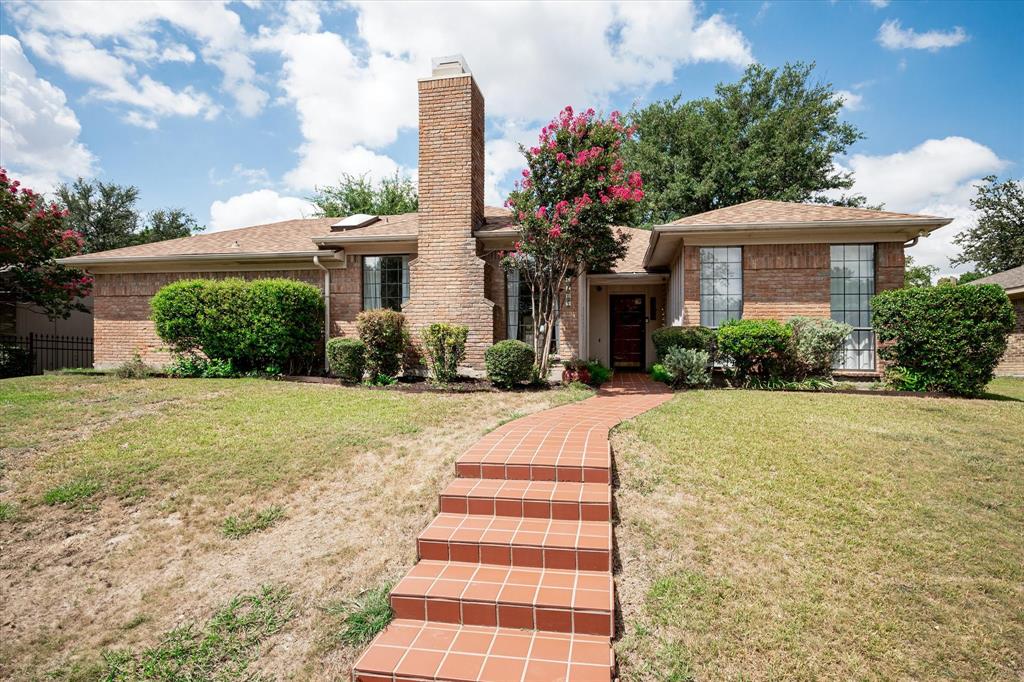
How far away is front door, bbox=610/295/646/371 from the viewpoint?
13930 mm

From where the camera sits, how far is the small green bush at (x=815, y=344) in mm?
9297

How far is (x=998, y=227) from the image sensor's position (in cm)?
2706

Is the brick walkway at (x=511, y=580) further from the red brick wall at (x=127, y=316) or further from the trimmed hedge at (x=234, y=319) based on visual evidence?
the red brick wall at (x=127, y=316)

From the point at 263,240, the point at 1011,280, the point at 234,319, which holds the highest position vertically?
the point at 263,240

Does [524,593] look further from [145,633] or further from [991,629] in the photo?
[991,629]

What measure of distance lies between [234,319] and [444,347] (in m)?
4.84

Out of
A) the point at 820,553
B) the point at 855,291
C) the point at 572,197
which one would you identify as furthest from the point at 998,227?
the point at 820,553

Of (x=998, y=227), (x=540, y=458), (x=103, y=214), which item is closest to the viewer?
(x=540, y=458)

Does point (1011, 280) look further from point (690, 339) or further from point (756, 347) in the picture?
point (690, 339)

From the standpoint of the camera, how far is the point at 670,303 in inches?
495

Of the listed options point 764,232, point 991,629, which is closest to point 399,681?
point 991,629

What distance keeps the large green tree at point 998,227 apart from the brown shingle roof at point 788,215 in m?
25.9

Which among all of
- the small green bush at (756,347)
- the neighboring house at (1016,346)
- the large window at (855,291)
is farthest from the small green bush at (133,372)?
the neighboring house at (1016,346)

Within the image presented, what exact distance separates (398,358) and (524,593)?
753 cm
